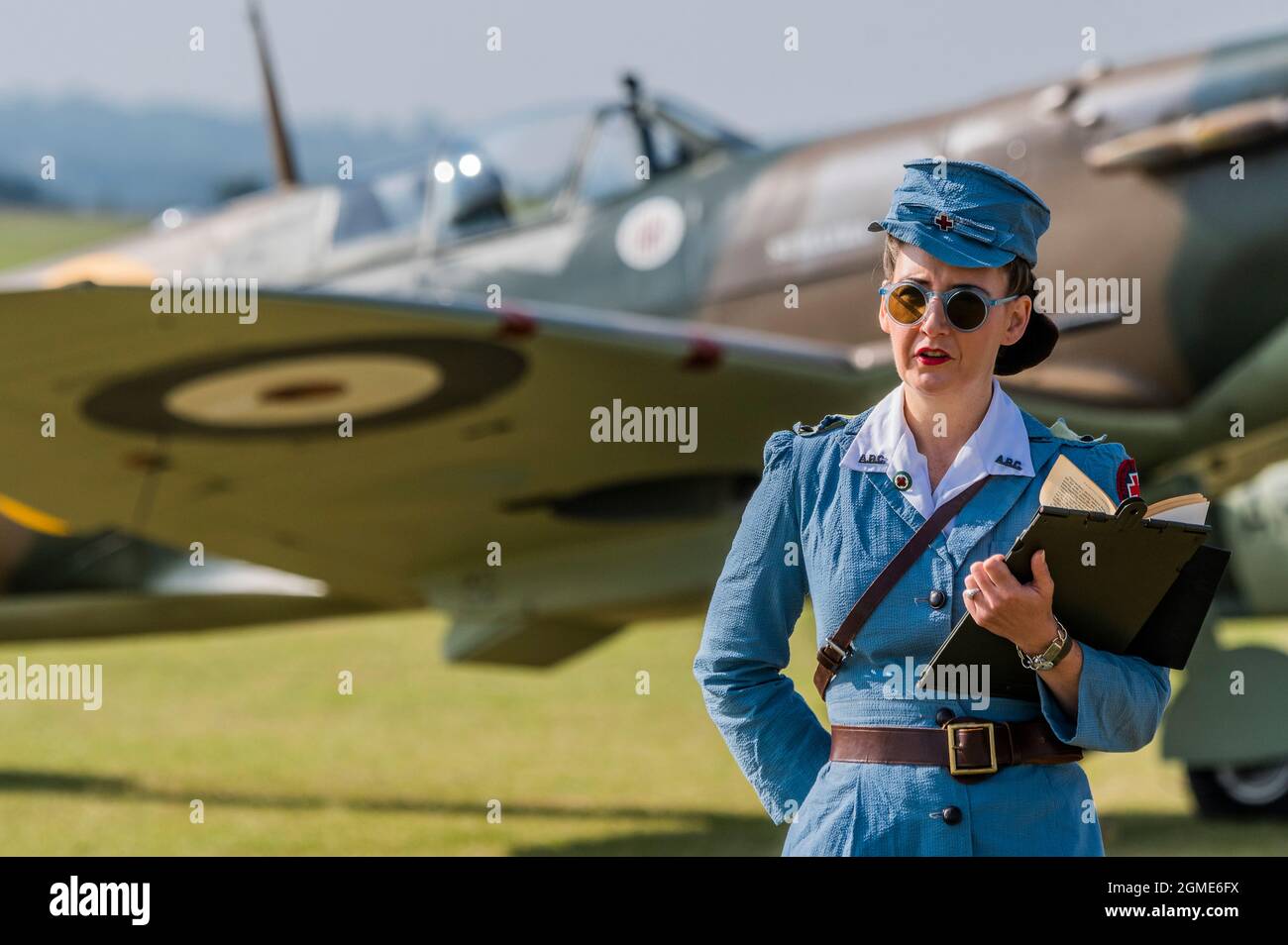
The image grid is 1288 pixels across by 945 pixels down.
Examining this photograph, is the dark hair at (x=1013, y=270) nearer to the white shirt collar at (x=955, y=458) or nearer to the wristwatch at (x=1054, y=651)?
the white shirt collar at (x=955, y=458)

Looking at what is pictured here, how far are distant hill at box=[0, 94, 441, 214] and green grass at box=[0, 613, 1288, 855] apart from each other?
200ft

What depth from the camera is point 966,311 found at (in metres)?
1.55

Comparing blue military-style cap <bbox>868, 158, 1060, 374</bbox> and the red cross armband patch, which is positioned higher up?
blue military-style cap <bbox>868, 158, 1060, 374</bbox>

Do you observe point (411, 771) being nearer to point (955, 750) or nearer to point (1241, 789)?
point (1241, 789)

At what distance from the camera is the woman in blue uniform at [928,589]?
1.56 m

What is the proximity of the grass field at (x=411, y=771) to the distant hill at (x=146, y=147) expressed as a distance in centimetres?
6076

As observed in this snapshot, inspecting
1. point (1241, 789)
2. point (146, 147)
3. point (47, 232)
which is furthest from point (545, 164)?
point (146, 147)

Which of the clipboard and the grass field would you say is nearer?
the clipboard

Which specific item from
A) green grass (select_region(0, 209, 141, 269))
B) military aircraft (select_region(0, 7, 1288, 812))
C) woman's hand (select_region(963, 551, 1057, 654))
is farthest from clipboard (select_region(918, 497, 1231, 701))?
green grass (select_region(0, 209, 141, 269))

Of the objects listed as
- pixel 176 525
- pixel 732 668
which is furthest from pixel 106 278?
pixel 732 668

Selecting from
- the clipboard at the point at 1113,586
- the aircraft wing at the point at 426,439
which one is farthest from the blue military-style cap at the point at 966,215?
the aircraft wing at the point at 426,439

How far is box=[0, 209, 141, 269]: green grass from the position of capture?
48125 millimetres

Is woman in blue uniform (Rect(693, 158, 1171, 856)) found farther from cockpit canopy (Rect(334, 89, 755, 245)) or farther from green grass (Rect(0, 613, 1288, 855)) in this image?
cockpit canopy (Rect(334, 89, 755, 245))
